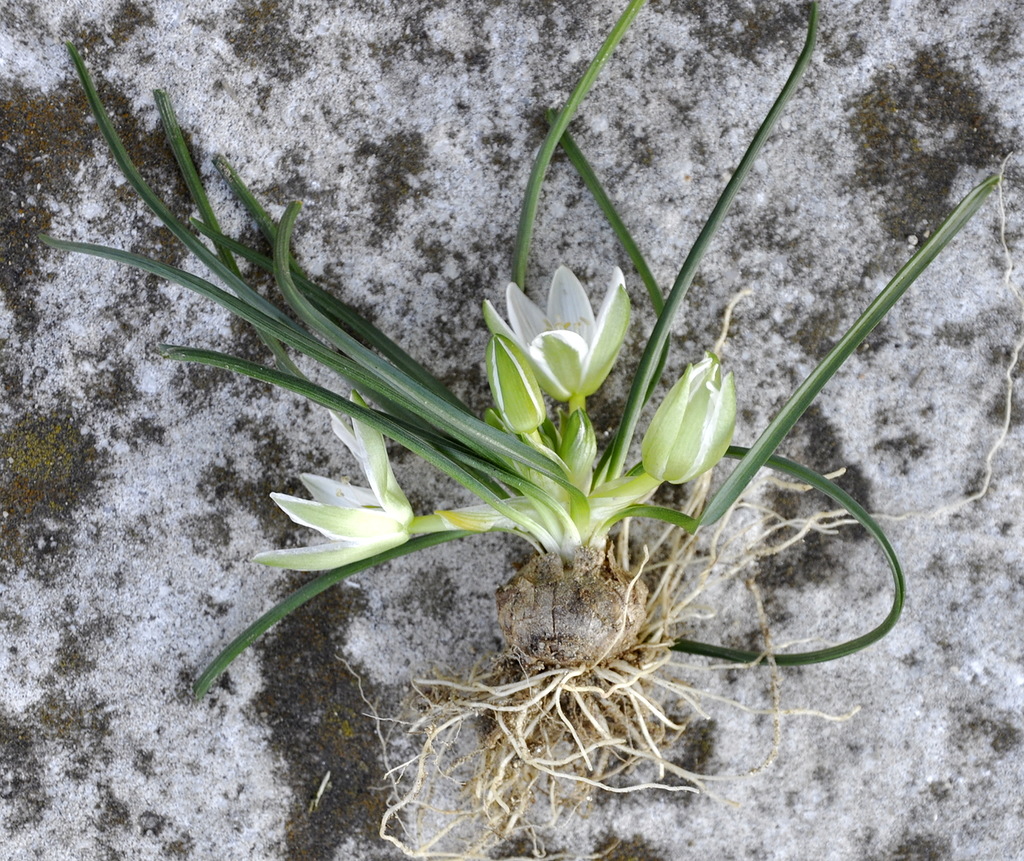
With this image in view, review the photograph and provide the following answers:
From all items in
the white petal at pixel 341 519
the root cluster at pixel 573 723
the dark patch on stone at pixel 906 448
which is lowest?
the root cluster at pixel 573 723

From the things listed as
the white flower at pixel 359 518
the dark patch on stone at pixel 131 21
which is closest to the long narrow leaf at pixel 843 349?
the white flower at pixel 359 518

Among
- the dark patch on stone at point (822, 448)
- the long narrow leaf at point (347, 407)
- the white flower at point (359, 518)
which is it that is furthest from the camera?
the dark patch on stone at point (822, 448)

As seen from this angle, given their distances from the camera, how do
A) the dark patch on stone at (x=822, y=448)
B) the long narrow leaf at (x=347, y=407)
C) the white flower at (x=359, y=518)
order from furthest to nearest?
the dark patch on stone at (x=822, y=448)
the white flower at (x=359, y=518)
the long narrow leaf at (x=347, y=407)

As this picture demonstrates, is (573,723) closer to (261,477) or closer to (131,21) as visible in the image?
(261,477)

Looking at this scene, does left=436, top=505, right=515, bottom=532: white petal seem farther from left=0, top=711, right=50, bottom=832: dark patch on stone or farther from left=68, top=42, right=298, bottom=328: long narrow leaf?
left=0, top=711, right=50, bottom=832: dark patch on stone

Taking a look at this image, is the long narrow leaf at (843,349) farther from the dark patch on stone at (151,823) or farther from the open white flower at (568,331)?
the dark patch on stone at (151,823)

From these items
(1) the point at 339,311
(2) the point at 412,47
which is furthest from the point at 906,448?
(2) the point at 412,47

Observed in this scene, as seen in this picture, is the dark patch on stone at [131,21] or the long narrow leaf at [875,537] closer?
the long narrow leaf at [875,537]
